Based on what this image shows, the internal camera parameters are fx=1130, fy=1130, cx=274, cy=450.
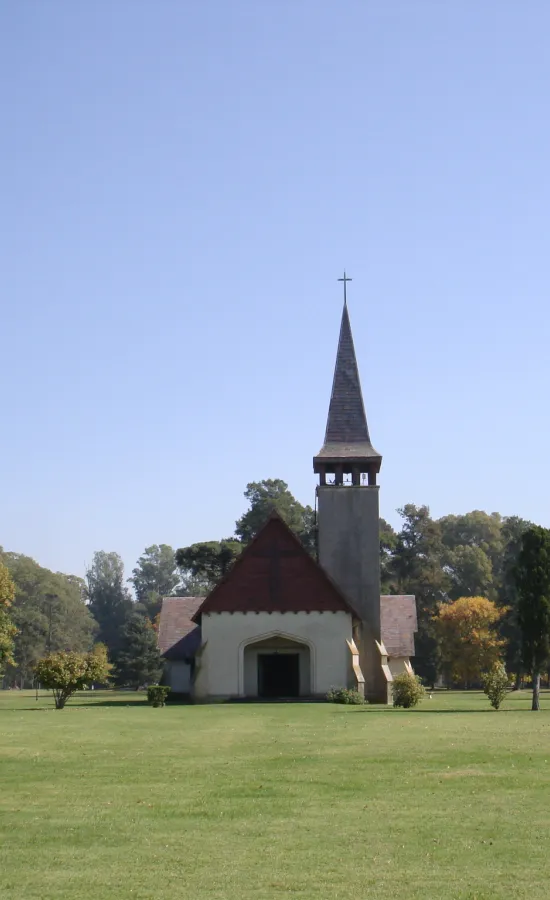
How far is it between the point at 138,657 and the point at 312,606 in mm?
39648

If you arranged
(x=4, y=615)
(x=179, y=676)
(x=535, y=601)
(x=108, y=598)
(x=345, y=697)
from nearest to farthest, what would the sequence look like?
1. (x=535, y=601)
2. (x=345, y=697)
3. (x=179, y=676)
4. (x=4, y=615)
5. (x=108, y=598)

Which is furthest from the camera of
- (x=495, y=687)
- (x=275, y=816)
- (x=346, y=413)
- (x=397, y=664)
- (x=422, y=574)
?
(x=422, y=574)

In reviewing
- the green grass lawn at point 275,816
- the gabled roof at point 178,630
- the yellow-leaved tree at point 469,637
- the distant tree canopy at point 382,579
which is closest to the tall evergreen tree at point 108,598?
the distant tree canopy at point 382,579

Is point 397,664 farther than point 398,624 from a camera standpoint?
No

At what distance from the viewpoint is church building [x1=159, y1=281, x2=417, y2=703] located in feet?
154

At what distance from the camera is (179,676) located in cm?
5681

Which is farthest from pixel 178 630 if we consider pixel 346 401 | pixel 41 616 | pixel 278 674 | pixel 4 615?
pixel 41 616

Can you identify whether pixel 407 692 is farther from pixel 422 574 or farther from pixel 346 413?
pixel 422 574

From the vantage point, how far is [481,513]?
123438 millimetres

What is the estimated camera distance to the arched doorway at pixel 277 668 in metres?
47.6

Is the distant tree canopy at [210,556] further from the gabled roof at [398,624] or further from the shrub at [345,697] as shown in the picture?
the shrub at [345,697]

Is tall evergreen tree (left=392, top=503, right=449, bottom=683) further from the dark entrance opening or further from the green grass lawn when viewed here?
the green grass lawn

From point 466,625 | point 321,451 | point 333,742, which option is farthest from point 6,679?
point 333,742

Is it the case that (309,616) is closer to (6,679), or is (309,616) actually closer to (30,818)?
(30,818)
